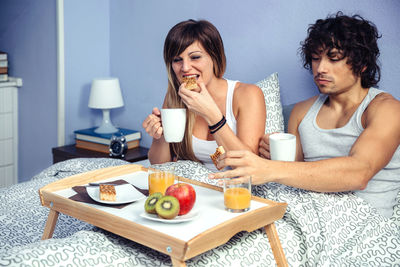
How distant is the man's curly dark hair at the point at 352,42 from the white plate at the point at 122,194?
3.07 ft

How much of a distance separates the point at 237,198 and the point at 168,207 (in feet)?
0.67

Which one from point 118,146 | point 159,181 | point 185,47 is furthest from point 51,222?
point 118,146

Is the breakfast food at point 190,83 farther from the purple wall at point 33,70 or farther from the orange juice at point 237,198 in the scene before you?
the purple wall at point 33,70

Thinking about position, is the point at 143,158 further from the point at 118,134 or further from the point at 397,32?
the point at 397,32

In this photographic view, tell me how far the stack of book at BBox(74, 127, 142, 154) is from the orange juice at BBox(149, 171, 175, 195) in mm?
1664

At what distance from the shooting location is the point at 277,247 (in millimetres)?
1429

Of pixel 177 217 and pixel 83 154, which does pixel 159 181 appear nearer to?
pixel 177 217

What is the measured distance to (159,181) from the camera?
1454 millimetres

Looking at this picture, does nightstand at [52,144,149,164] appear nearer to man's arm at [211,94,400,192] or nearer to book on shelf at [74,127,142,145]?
book on shelf at [74,127,142,145]

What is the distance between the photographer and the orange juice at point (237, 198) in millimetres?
1308

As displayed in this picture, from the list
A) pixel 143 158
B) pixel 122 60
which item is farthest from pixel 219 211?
pixel 122 60

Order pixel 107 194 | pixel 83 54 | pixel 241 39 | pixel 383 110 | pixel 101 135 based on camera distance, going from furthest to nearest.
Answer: pixel 83 54, pixel 101 135, pixel 241 39, pixel 383 110, pixel 107 194

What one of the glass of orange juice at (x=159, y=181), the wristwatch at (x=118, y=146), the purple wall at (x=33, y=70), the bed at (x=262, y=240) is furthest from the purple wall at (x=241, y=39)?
the glass of orange juice at (x=159, y=181)

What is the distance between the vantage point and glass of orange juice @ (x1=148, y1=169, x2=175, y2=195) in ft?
4.77
